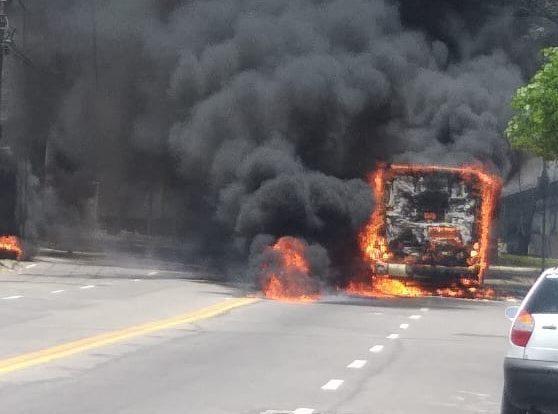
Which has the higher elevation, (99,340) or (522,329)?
(522,329)

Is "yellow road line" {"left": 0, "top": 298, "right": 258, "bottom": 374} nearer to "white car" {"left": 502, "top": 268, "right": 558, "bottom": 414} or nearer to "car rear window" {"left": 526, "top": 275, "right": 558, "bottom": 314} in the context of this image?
"white car" {"left": 502, "top": 268, "right": 558, "bottom": 414}

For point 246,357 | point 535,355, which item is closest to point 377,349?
point 246,357

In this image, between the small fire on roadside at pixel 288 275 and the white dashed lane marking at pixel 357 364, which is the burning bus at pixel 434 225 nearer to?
the small fire on roadside at pixel 288 275

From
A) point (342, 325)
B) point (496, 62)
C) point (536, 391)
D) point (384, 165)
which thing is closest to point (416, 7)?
point (496, 62)

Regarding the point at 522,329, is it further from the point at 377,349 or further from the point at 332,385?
the point at 377,349

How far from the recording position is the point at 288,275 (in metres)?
33.8

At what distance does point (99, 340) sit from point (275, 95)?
22332 mm

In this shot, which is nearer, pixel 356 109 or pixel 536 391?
pixel 536 391

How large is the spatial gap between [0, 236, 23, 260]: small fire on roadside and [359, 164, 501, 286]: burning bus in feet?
48.9

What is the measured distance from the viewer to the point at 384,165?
1439 inches

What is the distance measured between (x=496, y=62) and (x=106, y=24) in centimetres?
1382

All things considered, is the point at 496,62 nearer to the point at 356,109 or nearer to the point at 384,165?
the point at 356,109

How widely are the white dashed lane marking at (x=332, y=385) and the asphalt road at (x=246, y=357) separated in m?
0.01

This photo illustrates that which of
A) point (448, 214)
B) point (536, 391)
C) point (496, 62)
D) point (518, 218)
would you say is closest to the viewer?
point (536, 391)
